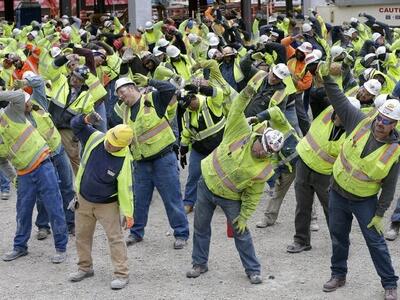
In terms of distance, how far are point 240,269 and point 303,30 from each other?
10566mm

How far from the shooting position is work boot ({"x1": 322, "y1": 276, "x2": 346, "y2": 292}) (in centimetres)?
684

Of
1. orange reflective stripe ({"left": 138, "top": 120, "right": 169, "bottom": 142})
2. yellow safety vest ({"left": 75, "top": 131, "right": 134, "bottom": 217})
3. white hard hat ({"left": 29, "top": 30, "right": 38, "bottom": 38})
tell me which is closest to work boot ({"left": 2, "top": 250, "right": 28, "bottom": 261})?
yellow safety vest ({"left": 75, "top": 131, "right": 134, "bottom": 217})

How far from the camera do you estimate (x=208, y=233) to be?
727cm

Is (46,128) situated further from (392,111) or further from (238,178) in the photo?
(392,111)

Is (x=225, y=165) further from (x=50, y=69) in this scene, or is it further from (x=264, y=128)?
(x=50, y=69)

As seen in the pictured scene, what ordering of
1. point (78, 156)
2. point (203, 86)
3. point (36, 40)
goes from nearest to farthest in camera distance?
point (203, 86)
point (78, 156)
point (36, 40)

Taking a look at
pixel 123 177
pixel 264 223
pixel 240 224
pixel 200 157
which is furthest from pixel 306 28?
pixel 123 177

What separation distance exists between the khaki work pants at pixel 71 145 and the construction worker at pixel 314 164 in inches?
121

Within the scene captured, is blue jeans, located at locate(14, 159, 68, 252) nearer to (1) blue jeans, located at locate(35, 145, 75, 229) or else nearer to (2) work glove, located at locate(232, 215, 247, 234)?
(1) blue jeans, located at locate(35, 145, 75, 229)

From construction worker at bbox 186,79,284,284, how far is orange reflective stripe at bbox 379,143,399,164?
2.81 feet

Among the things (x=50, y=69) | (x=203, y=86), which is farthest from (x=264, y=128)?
(x=50, y=69)

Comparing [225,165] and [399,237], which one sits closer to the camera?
[225,165]

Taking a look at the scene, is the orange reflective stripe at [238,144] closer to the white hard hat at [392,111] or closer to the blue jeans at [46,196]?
the white hard hat at [392,111]

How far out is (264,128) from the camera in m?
6.98
